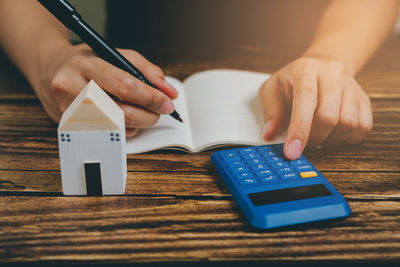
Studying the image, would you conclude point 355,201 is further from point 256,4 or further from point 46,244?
point 256,4

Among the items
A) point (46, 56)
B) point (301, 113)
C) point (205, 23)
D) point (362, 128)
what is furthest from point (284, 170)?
point (205, 23)

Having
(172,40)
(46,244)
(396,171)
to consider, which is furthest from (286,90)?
(172,40)

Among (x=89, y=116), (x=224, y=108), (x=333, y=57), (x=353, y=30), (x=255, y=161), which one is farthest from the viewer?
(x=353, y=30)

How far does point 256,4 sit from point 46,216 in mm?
1150

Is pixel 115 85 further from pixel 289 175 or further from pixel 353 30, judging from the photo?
pixel 353 30

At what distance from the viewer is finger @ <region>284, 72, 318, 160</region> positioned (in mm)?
561

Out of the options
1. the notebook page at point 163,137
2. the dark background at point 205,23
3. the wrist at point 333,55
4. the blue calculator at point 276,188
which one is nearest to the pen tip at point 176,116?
the notebook page at point 163,137

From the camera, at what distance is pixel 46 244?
40cm

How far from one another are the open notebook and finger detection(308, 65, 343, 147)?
64 mm

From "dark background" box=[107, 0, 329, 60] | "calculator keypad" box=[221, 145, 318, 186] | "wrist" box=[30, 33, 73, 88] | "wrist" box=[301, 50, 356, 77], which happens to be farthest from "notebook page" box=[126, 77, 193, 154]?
"dark background" box=[107, 0, 329, 60]

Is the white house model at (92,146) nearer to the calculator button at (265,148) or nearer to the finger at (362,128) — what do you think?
the calculator button at (265,148)

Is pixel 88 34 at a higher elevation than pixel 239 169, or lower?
higher

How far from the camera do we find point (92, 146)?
0.46m

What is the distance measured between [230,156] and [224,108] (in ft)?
0.70
